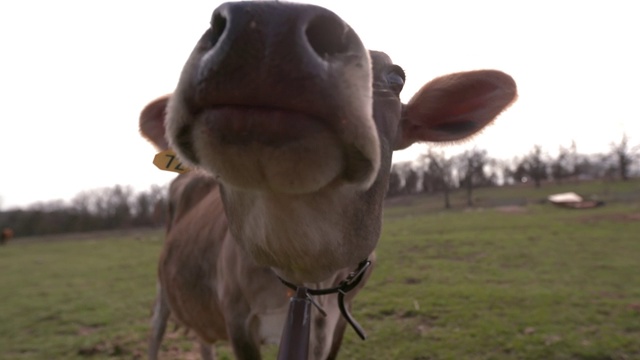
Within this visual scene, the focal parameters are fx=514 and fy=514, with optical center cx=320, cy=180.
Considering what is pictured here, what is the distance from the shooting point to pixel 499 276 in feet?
35.7

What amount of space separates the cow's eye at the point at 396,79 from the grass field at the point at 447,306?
430 centimetres

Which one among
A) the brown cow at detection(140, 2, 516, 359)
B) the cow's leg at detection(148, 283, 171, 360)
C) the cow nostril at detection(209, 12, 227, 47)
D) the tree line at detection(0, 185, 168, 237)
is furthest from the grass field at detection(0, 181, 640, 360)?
the tree line at detection(0, 185, 168, 237)

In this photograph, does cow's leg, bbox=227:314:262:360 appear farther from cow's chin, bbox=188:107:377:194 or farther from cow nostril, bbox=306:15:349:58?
cow nostril, bbox=306:15:349:58

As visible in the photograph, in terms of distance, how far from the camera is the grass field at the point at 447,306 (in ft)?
20.7

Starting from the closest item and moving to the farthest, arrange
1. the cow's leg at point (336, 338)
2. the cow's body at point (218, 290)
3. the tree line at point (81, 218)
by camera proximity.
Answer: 1. the cow's body at point (218, 290)
2. the cow's leg at point (336, 338)
3. the tree line at point (81, 218)

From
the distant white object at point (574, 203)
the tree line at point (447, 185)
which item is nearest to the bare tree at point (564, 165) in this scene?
the tree line at point (447, 185)

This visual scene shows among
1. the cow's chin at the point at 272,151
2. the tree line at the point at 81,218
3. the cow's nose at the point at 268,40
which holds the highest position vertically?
the cow's nose at the point at 268,40

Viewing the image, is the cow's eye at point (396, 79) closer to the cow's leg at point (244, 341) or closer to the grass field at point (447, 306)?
the cow's leg at point (244, 341)

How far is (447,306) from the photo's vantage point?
8.14 metres

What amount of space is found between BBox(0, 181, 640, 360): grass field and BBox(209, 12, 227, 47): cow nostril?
5221 millimetres

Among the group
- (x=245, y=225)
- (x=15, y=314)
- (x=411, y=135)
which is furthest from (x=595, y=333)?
(x=15, y=314)

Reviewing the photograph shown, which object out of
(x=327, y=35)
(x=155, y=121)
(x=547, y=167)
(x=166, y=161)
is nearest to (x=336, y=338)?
(x=166, y=161)

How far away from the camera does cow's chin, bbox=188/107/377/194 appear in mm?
1466

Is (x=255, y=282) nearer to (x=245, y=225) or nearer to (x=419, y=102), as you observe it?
(x=245, y=225)
